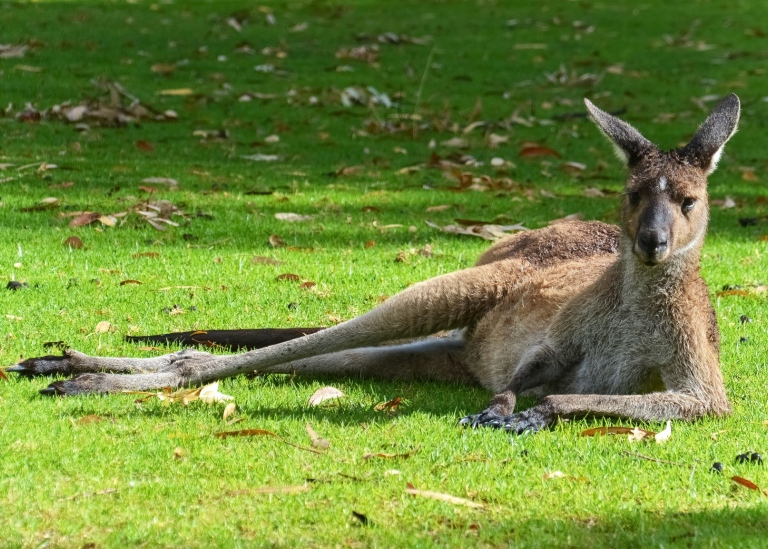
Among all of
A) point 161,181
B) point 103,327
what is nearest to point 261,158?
point 161,181

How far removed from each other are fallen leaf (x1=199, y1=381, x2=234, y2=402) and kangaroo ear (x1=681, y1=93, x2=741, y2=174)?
89.9 inches

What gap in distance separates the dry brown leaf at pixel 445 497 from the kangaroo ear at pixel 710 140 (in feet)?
6.64

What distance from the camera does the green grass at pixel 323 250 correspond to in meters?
3.74

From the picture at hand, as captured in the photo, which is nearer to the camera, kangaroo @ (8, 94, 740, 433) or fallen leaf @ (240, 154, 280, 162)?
kangaroo @ (8, 94, 740, 433)

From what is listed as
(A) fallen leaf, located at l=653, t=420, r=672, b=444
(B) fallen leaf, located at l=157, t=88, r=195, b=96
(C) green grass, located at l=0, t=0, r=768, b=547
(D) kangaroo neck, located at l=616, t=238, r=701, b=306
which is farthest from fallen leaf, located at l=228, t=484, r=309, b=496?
(B) fallen leaf, located at l=157, t=88, r=195, b=96

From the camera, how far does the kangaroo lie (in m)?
4.79

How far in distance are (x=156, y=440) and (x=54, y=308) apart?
6.83 ft

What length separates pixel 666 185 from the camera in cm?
487

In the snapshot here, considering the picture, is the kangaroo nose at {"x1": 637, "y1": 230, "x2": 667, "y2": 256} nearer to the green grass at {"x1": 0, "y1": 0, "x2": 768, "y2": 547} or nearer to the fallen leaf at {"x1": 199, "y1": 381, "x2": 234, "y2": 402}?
the green grass at {"x1": 0, "y1": 0, "x2": 768, "y2": 547}

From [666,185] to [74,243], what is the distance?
408 cm

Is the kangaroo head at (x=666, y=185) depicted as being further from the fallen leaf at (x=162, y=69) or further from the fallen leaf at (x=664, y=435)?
the fallen leaf at (x=162, y=69)

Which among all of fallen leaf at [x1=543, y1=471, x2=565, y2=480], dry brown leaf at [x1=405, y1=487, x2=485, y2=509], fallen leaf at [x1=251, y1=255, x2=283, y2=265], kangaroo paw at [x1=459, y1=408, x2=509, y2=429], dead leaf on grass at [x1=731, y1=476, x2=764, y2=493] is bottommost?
fallen leaf at [x1=251, y1=255, x2=283, y2=265]

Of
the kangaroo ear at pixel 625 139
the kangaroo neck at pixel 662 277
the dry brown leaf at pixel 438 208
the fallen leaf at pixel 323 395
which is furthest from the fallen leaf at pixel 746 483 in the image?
the dry brown leaf at pixel 438 208

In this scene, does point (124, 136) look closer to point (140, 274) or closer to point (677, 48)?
point (140, 274)
